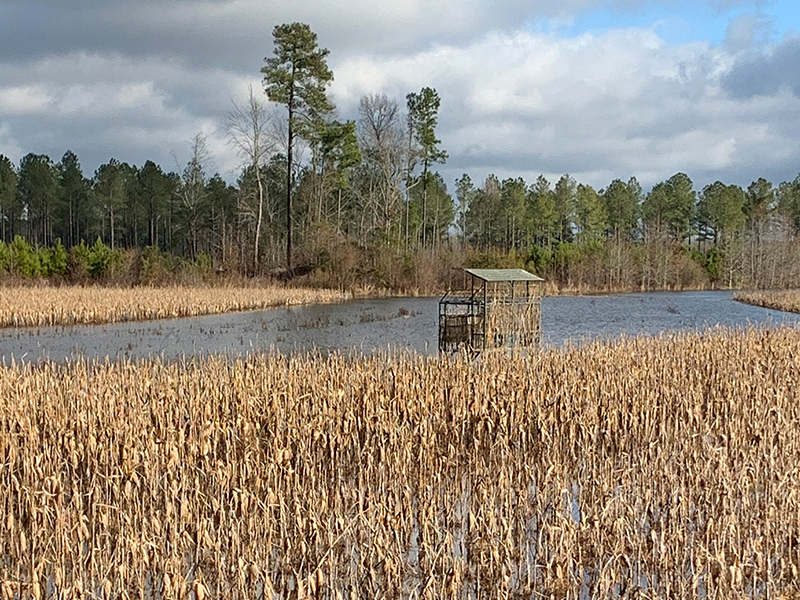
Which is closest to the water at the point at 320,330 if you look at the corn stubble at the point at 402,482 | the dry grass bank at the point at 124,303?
the dry grass bank at the point at 124,303

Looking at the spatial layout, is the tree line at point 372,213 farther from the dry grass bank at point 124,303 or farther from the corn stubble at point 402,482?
the corn stubble at point 402,482

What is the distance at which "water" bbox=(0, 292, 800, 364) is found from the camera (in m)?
17.7

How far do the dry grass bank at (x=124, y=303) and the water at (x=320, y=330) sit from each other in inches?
44.6

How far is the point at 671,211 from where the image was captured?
76.9m

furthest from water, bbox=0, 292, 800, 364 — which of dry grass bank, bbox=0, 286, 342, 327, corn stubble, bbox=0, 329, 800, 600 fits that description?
corn stubble, bbox=0, 329, 800, 600

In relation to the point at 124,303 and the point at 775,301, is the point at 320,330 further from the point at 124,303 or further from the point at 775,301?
the point at 775,301

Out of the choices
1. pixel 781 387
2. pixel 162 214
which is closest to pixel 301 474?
pixel 781 387

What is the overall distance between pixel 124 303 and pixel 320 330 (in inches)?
307

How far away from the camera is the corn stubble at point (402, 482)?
4586 mm

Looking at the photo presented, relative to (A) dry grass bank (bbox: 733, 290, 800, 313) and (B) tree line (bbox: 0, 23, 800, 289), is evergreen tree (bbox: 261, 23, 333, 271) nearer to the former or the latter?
(B) tree line (bbox: 0, 23, 800, 289)

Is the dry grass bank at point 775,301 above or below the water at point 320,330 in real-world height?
above

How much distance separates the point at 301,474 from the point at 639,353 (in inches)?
297

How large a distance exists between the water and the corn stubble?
13.0 feet

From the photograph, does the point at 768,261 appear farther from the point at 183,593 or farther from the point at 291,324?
the point at 183,593
